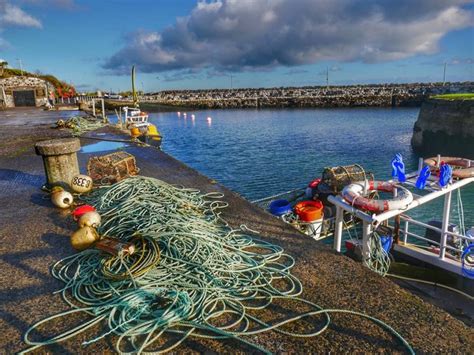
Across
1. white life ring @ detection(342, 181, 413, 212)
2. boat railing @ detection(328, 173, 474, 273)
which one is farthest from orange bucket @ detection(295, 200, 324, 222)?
white life ring @ detection(342, 181, 413, 212)

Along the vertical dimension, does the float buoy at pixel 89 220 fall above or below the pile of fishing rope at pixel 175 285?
above

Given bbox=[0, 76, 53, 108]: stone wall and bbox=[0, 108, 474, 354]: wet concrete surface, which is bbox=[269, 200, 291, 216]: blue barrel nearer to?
bbox=[0, 108, 474, 354]: wet concrete surface

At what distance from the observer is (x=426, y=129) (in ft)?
97.9

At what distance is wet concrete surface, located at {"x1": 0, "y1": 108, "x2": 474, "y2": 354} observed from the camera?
2879mm

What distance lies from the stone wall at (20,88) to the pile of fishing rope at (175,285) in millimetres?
46202

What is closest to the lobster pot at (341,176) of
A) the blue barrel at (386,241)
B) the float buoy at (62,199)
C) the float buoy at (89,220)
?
the blue barrel at (386,241)

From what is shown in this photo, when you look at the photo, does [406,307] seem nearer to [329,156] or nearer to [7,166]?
[7,166]

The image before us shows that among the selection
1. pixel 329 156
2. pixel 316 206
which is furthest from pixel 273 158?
pixel 316 206

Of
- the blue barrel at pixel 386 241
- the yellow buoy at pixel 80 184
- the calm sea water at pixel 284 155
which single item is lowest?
the calm sea water at pixel 284 155

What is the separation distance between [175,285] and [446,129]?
3040 centimetres

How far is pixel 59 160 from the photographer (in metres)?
6.79

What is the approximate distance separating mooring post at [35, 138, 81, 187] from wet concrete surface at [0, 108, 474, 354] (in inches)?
30.2

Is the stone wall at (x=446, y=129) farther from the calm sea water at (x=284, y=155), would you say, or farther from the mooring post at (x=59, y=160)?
the mooring post at (x=59, y=160)

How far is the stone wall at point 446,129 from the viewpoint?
2542 centimetres
